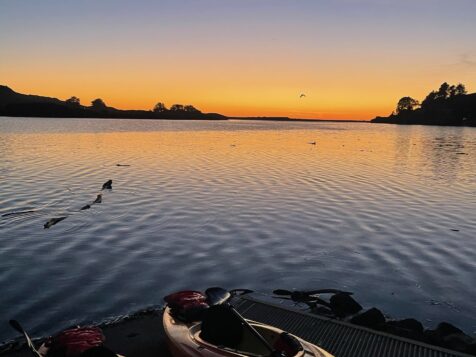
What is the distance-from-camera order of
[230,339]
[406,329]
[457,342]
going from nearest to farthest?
[230,339]
[457,342]
[406,329]

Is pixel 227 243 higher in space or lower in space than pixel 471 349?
lower

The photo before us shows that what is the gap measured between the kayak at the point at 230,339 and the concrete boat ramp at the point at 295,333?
1.21 meters

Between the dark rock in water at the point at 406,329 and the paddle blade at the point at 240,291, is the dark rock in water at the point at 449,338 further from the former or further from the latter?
the paddle blade at the point at 240,291

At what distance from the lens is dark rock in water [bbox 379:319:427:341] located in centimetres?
1033

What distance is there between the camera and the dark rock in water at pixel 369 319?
11.0 m

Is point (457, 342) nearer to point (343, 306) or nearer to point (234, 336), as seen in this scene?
point (343, 306)

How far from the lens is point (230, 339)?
27.4 feet

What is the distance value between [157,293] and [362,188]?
2273cm

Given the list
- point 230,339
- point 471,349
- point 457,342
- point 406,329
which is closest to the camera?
point 230,339

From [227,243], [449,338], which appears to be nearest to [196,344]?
[449,338]

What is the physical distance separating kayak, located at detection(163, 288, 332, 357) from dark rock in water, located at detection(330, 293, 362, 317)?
153 inches

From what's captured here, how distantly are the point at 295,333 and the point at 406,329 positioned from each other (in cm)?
278

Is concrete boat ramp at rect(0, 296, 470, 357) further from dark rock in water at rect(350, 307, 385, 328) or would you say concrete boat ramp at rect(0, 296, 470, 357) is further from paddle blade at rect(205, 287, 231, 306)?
paddle blade at rect(205, 287, 231, 306)

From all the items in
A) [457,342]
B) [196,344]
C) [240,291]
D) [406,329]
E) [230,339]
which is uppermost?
[230,339]
